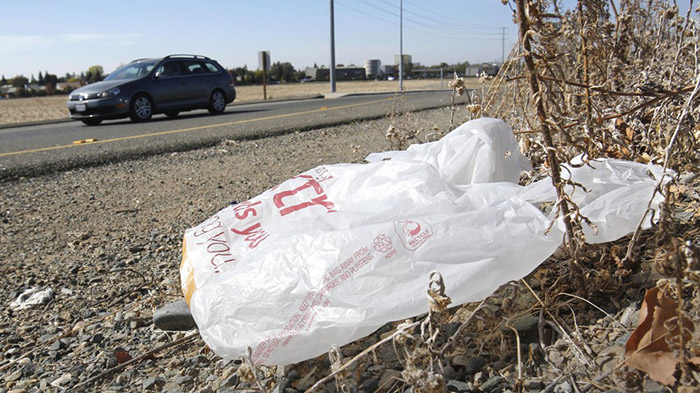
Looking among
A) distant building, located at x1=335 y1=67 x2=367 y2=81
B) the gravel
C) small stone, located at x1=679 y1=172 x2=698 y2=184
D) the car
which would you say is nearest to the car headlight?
the car

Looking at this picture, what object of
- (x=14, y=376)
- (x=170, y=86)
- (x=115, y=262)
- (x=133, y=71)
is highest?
(x=133, y=71)

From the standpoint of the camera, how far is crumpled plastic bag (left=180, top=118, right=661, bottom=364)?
1352mm

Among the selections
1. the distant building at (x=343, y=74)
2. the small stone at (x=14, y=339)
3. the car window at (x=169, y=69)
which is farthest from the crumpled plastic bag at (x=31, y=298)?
the distant building at (x=343, y=74)

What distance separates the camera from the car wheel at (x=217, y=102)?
10828mm

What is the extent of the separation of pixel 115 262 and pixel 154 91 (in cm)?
777

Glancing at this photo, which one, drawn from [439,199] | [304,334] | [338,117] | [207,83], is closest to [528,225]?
[439,199]

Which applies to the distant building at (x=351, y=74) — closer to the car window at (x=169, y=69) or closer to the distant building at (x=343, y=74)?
the distant building at (x=343, y=74)

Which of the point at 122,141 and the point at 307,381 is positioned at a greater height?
the point at 122,141

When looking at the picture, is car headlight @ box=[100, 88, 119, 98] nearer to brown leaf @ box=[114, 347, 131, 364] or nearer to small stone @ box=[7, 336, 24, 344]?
small stone @ box=[7, 336, 24, 344]

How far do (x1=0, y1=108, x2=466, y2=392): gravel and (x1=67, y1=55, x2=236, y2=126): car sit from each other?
464 centimetres

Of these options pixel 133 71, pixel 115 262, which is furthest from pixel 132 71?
pixel 115 262

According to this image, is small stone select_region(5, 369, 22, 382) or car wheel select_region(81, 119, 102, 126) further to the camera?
car wheel select_region(81, 119, 102, 126)

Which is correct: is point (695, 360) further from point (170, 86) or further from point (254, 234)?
point (170, 86)

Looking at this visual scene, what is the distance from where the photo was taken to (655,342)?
116cm
